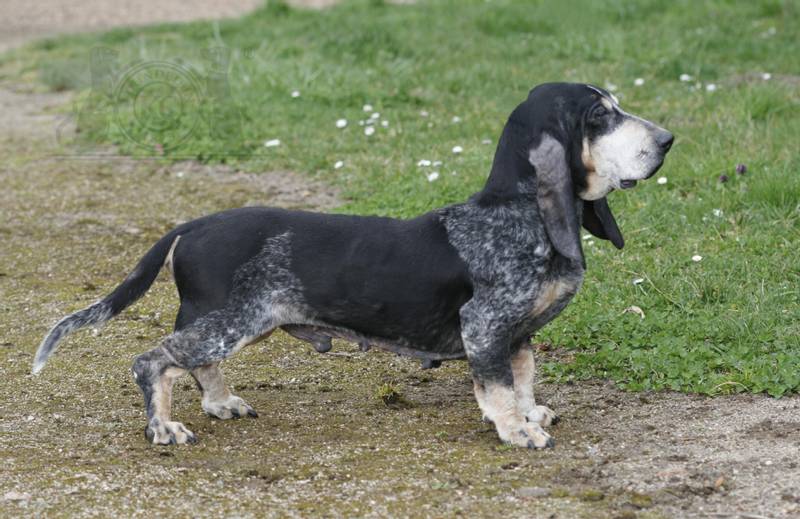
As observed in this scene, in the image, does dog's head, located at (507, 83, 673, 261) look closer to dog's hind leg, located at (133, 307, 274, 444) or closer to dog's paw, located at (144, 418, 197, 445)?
dog's hind leg, located at (133, 307, 274, 444)

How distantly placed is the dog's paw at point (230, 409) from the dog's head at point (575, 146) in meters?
1.65

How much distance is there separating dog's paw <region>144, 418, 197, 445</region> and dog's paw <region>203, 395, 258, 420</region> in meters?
0.32

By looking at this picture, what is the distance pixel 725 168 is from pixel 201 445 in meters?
4.46

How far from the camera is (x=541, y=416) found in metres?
5.28

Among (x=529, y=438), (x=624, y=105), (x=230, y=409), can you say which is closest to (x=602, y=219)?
(x=529, y=438)

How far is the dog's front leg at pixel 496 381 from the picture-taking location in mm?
5039

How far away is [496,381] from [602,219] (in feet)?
3.17

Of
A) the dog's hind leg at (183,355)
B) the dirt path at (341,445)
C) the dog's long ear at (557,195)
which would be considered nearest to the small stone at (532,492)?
the dirt path at (341,445)

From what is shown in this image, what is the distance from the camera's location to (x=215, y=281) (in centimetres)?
521

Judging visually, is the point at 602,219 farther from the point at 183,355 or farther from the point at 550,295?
the point at 183,355

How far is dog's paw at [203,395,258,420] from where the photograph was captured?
5492 mm

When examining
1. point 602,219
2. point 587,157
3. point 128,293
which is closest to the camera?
point 587,157

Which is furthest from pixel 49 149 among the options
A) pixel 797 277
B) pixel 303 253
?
pixel 797 277

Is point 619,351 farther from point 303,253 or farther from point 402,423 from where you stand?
point 303,253
